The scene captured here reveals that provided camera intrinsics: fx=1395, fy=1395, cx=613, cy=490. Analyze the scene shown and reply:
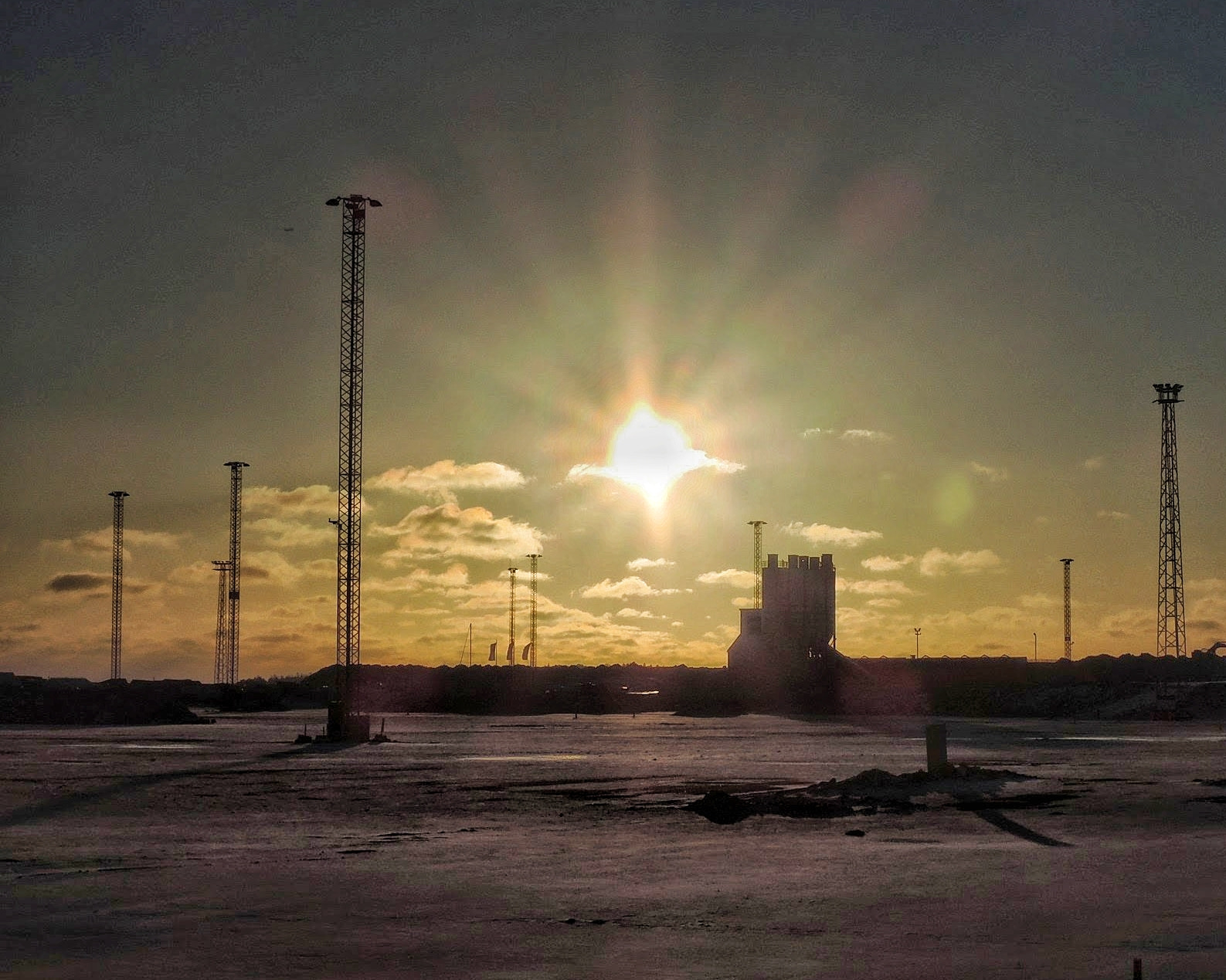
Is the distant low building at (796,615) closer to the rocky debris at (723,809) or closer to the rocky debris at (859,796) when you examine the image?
the rocky debris at (859,796)

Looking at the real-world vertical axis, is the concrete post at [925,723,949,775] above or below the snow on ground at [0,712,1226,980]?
above

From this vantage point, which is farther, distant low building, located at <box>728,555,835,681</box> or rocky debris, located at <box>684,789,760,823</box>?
distant low building, located at <box>728,555,835,681</box>

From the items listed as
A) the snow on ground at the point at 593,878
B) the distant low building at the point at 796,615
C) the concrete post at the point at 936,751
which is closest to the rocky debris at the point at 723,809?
the snow on ground at the point at 593,878

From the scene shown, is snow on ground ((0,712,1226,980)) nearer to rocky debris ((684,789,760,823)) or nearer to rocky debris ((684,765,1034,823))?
rocky debris ((684,789,760,823))

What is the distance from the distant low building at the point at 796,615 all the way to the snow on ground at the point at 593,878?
339 feet

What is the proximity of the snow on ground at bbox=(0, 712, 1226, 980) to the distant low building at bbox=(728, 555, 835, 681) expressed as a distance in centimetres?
10330

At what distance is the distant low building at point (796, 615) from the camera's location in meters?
152

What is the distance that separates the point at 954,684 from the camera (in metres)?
177

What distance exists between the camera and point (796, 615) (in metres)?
154

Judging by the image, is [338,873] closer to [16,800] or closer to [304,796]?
[304,796]

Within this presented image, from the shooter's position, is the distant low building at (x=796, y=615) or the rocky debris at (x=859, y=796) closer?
the rocky debris at (x=859, y=796)

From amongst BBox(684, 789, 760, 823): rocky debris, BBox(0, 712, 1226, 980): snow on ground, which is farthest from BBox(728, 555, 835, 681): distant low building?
BBox(684, 789, 760, 823): rocky debris

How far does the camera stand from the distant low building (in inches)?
5979

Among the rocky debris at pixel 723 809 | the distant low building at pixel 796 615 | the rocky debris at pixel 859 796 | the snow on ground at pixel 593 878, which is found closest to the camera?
the snow on ground at pixel 593 878
